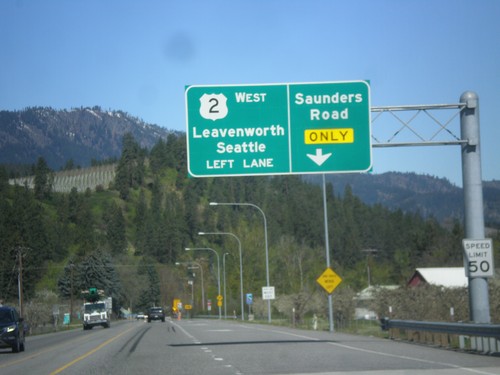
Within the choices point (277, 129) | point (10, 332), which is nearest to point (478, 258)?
point (277, 129)

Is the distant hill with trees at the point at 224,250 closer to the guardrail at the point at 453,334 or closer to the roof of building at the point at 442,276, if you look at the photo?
the roof of building at the point at 442,276

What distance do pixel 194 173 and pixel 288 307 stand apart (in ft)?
130

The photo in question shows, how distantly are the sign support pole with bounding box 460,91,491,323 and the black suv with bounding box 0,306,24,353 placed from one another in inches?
654

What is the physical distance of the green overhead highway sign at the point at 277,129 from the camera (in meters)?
26.5

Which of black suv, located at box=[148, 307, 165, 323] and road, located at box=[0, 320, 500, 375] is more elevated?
road, located at box=[0, 320, 500, 375]

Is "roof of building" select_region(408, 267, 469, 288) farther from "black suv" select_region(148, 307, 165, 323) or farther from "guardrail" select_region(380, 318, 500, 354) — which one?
"guardrail" select_region(380, 318, 500, 354)

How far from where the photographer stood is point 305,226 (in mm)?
185125

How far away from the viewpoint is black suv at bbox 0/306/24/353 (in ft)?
103

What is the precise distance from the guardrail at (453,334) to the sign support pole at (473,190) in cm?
106

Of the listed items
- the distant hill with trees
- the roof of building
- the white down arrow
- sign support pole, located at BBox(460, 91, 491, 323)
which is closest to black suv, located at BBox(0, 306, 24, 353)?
the white down arrow

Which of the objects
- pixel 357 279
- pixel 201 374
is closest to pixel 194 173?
pixel 201 374

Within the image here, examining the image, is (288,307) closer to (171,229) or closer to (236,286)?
(236,286)

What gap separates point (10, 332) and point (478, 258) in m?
17.2

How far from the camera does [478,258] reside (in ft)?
82.2
